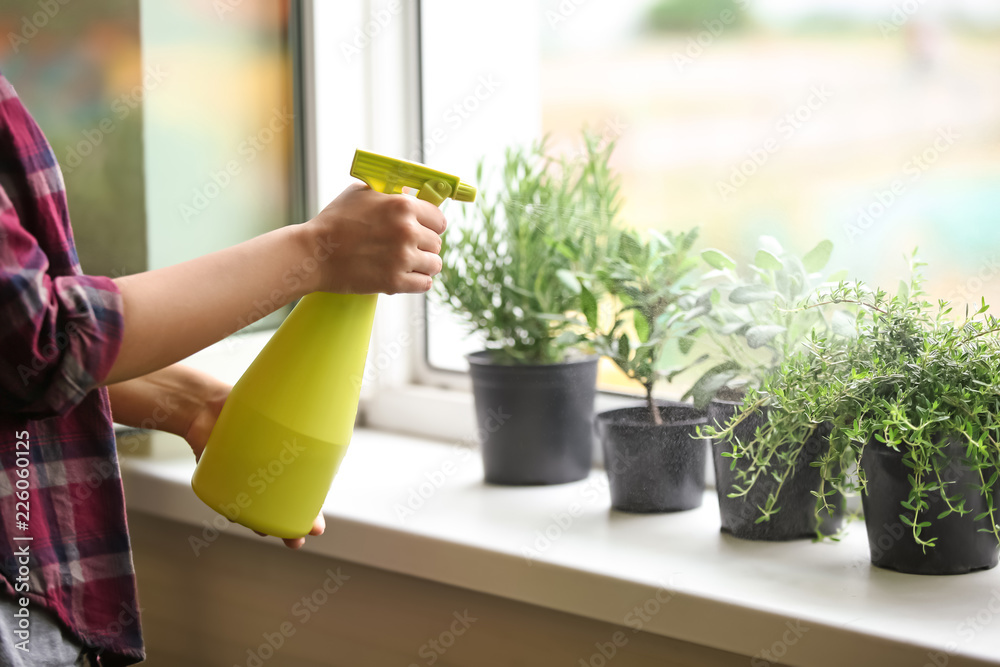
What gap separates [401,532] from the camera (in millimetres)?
842

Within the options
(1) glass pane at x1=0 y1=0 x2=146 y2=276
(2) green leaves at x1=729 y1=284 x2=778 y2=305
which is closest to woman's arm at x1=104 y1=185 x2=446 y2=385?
(2) green leaves at x1=729 y1=284 x2=778 y2=305

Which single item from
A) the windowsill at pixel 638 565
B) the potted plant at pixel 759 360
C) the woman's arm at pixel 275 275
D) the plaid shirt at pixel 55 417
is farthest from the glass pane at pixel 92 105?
the potted plant at pixel 759 360

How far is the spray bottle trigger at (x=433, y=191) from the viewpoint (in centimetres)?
60

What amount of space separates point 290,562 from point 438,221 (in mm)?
513

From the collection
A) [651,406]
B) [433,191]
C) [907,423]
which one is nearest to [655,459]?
[651,406]

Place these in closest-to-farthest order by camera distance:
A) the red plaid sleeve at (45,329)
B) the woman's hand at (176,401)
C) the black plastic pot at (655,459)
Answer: the red plaid sleeve at (45,329) → the woman's hand at (176,401) → the black plastic pot at (655,459)

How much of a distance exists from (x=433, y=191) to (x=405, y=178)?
2 cm

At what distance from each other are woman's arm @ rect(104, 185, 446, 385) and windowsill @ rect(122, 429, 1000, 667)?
0.30 m

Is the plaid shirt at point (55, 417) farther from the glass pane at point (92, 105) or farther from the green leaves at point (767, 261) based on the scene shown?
the green leaves at point (767, 261)

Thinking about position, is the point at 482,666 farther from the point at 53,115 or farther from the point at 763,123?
the point at 53,115

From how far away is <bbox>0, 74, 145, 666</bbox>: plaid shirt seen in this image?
0.48 meters

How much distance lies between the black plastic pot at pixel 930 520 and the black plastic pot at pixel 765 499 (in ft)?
0.19

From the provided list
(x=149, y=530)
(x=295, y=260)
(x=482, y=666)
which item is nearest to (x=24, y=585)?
(x=295, y=260)

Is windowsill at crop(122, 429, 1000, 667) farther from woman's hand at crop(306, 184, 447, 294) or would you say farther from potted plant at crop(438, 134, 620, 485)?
woman's hand at crop(306, 184, 447, 294)
